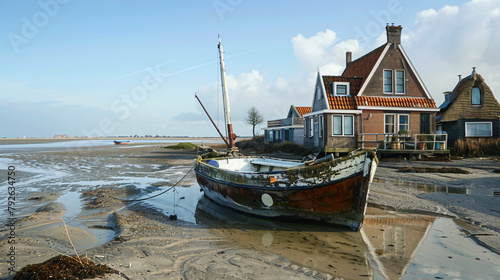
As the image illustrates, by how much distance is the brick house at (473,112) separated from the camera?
88.9ft

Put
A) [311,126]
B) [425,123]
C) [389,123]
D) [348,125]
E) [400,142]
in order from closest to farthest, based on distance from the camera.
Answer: [400,142] → [348,125] → [389,123] → [425,123] → [311,126]

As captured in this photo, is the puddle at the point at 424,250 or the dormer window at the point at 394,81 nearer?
the puddle at the point at 424,250

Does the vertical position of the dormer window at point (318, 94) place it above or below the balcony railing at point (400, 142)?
above

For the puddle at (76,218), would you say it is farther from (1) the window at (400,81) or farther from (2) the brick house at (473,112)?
(2) the brick house at (473,112)

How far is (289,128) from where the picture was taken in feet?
129

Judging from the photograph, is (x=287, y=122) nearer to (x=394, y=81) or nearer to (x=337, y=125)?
(x=337, y=125)

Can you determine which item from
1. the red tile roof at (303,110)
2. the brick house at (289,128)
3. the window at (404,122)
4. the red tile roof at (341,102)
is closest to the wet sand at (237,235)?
the red tile roof at (341,102)

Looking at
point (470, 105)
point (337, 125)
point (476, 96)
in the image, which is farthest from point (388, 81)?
point (476, 96)

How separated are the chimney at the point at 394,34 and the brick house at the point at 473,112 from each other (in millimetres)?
9085

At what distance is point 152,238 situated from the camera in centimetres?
770

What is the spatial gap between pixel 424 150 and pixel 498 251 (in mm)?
16565

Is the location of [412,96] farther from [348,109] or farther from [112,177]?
[112,177]

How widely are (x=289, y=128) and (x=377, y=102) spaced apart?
56.1 ft

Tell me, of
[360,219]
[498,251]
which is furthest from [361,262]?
[498,251]
